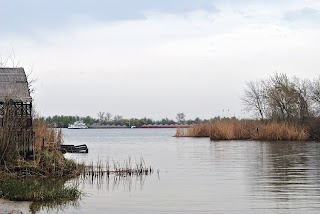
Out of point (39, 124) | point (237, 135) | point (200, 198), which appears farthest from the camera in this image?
point (237, 135)

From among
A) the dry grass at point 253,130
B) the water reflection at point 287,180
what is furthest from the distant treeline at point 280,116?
the water reflection at point 287,180

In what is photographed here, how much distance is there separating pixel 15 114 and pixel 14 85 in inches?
78.6

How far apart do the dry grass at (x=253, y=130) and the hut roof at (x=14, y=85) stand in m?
37.9

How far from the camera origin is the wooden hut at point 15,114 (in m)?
21.9

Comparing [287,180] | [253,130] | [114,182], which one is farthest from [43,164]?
[253,130]

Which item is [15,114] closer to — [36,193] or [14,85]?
[14,85]

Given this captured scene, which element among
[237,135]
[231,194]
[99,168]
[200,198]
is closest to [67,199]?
[200,198]

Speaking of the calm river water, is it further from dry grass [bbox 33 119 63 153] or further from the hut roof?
the hut roof

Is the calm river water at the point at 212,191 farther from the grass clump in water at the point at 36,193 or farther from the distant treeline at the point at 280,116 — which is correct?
the distant treeline at the point at 280,116

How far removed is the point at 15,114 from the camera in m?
23.2

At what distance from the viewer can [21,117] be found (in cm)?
2384

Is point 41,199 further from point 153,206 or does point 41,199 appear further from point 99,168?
point 99,168

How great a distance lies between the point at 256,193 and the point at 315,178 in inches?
209

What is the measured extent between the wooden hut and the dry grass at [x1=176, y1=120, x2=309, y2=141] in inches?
1478
